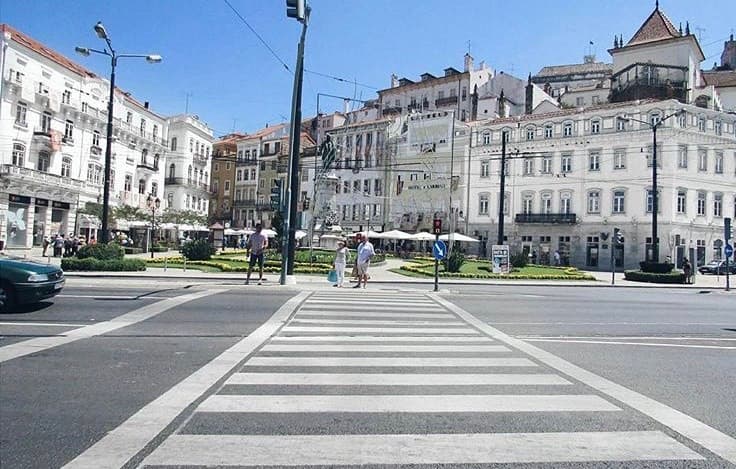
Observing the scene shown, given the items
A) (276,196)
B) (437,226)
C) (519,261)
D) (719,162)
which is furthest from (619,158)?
(276,196)

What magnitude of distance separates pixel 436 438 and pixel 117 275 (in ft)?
66.1

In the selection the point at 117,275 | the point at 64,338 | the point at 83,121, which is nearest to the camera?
the point at 64,338

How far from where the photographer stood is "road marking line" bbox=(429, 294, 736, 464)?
4680 mm

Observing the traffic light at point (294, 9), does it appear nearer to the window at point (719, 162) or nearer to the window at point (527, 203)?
the window at point (527, 203)

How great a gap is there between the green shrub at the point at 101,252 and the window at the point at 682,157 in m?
47.3

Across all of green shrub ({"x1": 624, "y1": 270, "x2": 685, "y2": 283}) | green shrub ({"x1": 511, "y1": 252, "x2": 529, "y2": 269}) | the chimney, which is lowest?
green shrub ({"x1": 624, "y1": 270, "x2": 685, "y2": 283})

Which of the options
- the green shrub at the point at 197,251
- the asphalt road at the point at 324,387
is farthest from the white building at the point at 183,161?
the asphalt road at the point at 324,387

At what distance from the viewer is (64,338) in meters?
8.70

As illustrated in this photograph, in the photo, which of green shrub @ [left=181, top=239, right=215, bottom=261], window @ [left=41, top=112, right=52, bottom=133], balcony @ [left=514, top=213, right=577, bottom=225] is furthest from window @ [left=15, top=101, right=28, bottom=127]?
balcony @ [left=514, top=213, right=577, bottom=225]

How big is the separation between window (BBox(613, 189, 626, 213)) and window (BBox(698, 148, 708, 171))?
726 cm

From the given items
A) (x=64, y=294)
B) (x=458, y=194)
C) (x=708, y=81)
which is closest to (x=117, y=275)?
(x=64, y=294)

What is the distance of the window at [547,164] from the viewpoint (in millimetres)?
56188

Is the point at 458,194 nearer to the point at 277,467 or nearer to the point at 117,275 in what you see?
the point at 117,275

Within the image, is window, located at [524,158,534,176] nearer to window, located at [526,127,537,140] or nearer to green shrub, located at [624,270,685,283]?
window, located at [526,127,537,140]
